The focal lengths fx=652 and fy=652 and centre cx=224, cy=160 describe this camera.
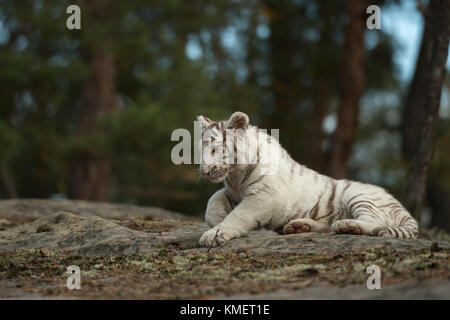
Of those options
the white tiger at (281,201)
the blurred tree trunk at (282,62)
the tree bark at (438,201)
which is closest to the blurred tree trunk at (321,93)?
the blurred tree trunk at (282,62)

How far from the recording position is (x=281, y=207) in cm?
553

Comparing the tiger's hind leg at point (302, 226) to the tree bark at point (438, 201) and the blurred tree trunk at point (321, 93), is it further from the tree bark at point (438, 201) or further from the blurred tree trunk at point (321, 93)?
the tree bark at point (438, 201)

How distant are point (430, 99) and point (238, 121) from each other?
9.99ft

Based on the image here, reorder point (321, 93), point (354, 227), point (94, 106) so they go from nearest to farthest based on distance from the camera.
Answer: point (354, 227), point (94, 106), point (321, 93)

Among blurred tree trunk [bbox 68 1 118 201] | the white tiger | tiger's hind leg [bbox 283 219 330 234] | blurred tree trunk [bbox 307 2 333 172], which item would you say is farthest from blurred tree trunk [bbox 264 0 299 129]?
tiger's hind leg [bbox 283 219 330 234]

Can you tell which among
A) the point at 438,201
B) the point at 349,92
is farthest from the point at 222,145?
the point at 438,201

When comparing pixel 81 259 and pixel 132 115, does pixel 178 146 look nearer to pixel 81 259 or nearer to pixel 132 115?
pixel 132 115

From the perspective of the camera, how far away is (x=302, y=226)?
5.48m

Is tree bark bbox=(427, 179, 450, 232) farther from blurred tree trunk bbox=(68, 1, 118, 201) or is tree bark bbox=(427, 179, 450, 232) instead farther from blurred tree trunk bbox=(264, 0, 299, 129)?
blurred tree trunk bbox=(68, 1, 118, 201)

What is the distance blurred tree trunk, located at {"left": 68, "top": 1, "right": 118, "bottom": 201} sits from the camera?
45.7ft

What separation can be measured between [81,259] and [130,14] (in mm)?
10014

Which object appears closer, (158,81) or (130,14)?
(158,81)

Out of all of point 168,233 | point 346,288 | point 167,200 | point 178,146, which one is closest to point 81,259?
point 168,233

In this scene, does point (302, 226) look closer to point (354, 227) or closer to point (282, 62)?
point (354, 227)
